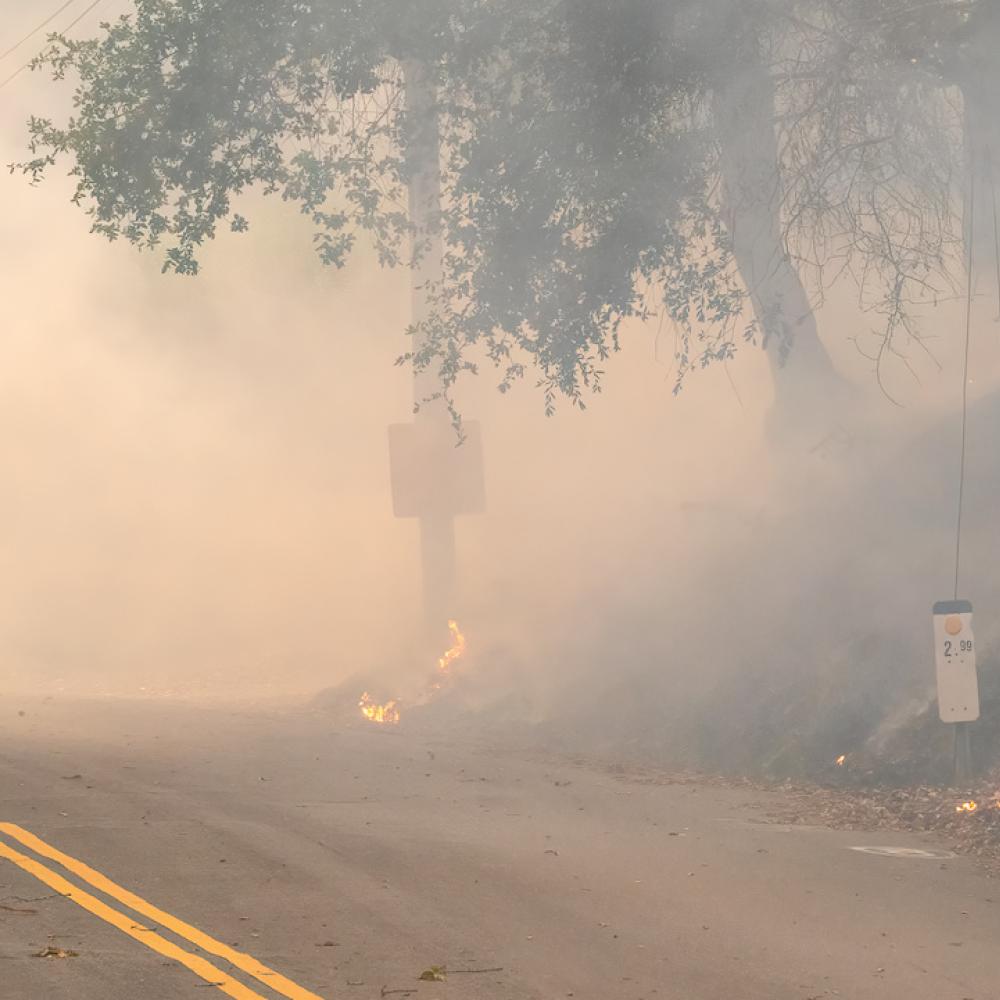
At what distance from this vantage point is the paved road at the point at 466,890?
707 centimetres

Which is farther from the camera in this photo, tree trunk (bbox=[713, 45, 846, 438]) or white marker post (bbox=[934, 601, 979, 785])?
tree trunk (bbox=[713, 45, 846, 438])

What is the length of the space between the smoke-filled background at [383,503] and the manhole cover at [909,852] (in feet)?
8.11

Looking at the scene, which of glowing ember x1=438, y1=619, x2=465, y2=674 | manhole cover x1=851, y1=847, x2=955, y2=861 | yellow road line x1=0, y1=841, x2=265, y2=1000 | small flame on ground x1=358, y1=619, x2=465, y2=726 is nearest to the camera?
yellow road line x1=0, y1=841, x2=265, y2=1000

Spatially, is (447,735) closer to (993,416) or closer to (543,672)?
(543,672)

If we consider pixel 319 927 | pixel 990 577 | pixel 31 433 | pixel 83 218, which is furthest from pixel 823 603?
pixel 83 218

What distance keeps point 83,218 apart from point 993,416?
2303 cm

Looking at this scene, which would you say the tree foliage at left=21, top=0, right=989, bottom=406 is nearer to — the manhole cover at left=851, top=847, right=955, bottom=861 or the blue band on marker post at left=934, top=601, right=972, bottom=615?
the blue band on marker post at left=934, top=601, right=972, bottom=615

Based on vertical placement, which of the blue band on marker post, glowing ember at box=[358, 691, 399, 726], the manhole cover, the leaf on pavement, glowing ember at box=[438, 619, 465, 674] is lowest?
the manhole cover

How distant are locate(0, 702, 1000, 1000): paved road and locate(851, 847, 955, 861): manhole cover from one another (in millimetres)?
80

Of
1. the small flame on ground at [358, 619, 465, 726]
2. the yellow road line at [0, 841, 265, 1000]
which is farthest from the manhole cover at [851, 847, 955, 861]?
the small flame on ground at [358, 619, 465, 726]

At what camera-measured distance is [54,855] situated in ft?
29.1

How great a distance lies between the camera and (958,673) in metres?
10.5

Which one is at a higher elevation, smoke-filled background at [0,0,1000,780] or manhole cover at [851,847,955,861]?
smoke-filled background at [0,0,1000,780]

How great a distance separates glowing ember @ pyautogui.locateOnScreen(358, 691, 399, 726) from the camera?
52.2 feet
